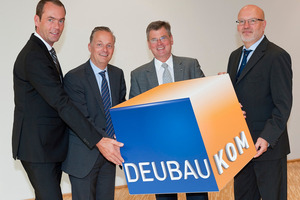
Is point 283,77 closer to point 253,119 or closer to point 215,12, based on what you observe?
point 253,119

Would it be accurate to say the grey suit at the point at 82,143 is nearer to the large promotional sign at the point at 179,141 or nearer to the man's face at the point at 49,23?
the man's face at the point at 49,23

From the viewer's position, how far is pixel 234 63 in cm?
235

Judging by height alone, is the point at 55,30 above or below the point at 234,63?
above

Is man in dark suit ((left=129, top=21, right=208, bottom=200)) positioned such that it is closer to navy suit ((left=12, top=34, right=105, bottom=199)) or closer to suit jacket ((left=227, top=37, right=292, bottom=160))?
suit jacket ((left=227, top=37, right=292, bottom=160))

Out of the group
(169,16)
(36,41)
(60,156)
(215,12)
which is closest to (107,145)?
(60,156)

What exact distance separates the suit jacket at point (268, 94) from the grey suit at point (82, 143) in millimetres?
882

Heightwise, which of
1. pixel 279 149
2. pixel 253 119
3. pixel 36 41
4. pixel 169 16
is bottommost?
pixel 279 149

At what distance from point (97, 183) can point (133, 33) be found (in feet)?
7.21

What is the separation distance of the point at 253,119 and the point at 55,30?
4.40ft

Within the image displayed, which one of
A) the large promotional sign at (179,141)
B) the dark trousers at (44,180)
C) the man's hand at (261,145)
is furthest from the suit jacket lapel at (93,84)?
the man's hand at (261,145)

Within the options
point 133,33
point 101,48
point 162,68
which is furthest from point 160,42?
point 133,33

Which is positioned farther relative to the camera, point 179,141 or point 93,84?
point 93,84

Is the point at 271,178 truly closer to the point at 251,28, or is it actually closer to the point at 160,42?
the point at 251,28

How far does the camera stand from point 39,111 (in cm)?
196
